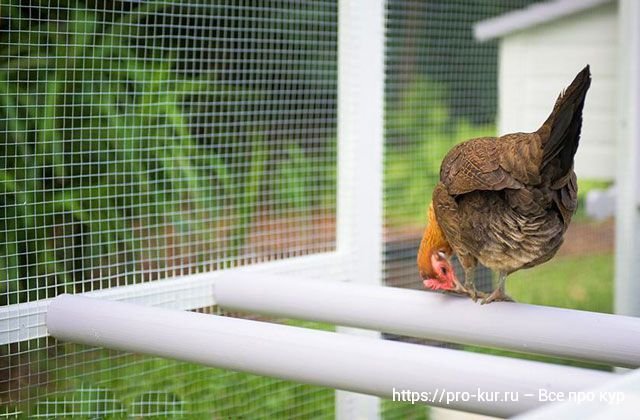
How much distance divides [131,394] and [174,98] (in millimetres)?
888

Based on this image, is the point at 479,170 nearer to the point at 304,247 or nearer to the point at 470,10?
the point at 304,247

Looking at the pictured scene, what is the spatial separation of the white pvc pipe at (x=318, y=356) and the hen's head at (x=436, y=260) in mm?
547

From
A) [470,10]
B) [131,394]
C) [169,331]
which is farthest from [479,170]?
[470,10]

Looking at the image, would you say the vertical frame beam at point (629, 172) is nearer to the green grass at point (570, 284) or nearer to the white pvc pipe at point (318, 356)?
the green grass at point (570, 284)

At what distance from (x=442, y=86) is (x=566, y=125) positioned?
205 cm

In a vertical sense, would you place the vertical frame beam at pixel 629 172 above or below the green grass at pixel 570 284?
above

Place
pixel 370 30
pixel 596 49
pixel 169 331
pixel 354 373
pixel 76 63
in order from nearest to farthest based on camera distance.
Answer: pixel 354 373 → pixel 169 331 → pixel 76 63 → pixel 370 30 → pixel 596 49

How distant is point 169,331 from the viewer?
6.48 ft

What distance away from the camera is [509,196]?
2035 millimetres

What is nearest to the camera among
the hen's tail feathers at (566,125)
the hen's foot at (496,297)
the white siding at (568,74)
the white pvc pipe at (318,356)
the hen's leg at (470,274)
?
the white pvc pipe at (318,356)

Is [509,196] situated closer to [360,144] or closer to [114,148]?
[360,144]

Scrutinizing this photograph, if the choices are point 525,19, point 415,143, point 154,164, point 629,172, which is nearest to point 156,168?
point 154,164

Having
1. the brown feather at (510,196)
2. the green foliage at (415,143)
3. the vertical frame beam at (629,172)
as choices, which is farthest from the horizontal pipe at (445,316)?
the vertical frame beam at (629,172)

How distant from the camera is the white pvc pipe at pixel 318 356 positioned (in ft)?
5.31
